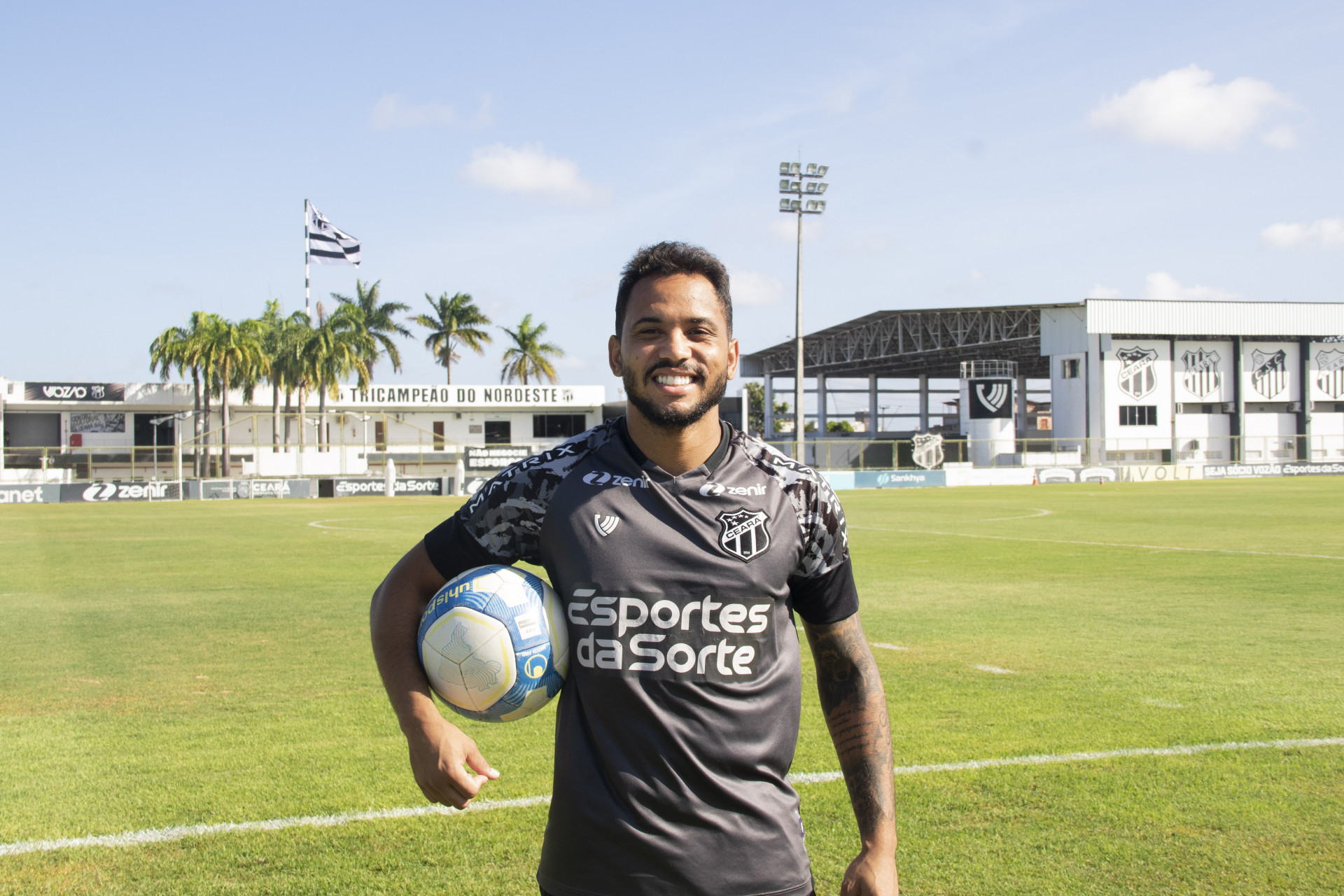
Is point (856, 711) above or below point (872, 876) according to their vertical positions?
above

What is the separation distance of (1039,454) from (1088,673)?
52.0 metres

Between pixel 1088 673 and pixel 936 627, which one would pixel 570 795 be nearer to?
pixel 1088 673

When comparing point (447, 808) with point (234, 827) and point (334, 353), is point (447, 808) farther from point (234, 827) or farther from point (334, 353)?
point (334, 353)

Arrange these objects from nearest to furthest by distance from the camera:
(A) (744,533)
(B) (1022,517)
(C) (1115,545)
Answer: (A) (744,533) < (C) (1115,545) < (B) (1022,517)

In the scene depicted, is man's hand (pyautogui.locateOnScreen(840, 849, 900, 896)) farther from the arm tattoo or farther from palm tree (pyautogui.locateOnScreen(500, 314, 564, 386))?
palm tree (pyautogui.locateOnScreen(500, 314, 564, 386))

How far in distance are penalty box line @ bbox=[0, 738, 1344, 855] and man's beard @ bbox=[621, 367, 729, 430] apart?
2.06 meters

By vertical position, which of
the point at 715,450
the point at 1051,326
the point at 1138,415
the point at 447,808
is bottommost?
the point at 447,808

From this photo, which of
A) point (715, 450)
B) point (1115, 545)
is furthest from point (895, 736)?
point (1115, 545)

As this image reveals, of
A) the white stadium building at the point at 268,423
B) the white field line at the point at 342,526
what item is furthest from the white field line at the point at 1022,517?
the white stadium building at the point at 268,423

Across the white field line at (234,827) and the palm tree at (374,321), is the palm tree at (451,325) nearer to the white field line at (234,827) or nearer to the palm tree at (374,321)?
the palm tree at (374,321)

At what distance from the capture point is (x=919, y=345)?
69.2m

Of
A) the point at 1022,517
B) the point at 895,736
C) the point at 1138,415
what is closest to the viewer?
the point at 895,736

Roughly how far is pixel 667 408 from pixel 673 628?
0.52 meters

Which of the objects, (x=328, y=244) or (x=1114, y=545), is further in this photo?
(x=328, y=244)
